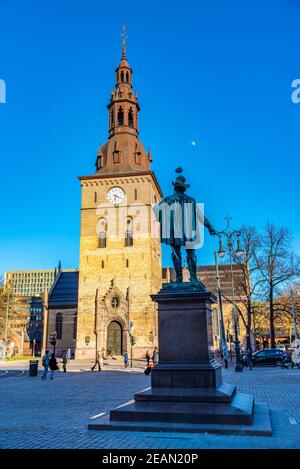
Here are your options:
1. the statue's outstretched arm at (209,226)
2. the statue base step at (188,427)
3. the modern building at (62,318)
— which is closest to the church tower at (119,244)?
the modern building at (62,318)

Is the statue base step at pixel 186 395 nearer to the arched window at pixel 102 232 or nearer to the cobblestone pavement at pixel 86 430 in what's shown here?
the cobblestone pavement at pixel 86 430

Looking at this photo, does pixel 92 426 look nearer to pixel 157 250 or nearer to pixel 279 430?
pixel 279 430

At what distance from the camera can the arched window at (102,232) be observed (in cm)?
4314

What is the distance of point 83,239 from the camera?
43.5m

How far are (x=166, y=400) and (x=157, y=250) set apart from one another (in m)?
39.4

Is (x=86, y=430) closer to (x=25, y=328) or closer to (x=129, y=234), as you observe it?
(x=129, y=234)

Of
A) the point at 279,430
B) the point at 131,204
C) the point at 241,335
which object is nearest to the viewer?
the point at 279,430

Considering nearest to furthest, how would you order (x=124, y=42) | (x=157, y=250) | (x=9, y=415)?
1. (x=9, y=415)
2. (x=157, y=250)
3. (x=124, y=42)

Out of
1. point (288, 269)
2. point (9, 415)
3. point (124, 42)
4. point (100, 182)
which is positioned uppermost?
point (124, 42)

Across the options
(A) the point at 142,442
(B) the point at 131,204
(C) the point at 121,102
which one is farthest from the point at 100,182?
(A) the point at 142,442

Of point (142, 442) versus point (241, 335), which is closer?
point (142, 442)

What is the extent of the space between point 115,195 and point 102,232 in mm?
4425

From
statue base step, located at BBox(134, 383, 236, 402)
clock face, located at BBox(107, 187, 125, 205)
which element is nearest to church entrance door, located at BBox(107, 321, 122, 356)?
clock face, located at BBox(107, 187, 125, 205)

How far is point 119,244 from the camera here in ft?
140
